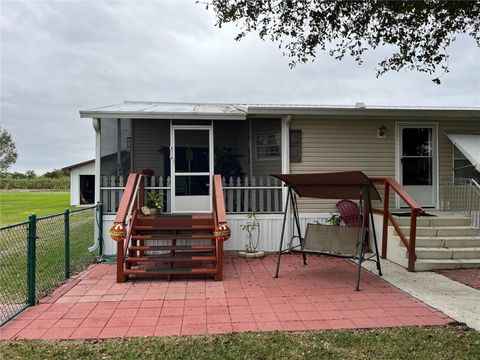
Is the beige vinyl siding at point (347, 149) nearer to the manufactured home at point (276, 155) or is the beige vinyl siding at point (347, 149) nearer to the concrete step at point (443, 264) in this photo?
the manufactured home at point (276, 155)

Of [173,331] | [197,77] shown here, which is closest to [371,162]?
[173,331]

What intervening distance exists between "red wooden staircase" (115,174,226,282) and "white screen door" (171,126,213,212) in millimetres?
795

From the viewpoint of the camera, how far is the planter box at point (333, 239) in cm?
616

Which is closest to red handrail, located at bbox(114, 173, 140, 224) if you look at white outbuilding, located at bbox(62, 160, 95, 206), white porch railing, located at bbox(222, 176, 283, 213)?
white porch railing, located at bbox(222, 176, 283, 213)

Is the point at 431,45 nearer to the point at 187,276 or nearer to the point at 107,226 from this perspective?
the point at 187,276

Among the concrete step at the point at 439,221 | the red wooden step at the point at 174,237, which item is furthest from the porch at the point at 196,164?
the concrete step at the point at 439,221

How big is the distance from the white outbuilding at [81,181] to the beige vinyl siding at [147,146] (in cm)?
1696

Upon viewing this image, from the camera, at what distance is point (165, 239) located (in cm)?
654

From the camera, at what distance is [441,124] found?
862cm

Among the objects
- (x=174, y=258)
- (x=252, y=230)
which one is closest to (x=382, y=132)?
(x=252, y=230)

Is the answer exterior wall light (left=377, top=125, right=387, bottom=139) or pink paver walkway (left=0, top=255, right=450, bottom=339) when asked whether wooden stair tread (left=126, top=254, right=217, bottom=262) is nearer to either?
pink paver walkway (left=0, top=255, right=450, bottom=339)

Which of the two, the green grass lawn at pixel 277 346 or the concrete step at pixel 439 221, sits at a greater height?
the concrete step at pixel 439 221

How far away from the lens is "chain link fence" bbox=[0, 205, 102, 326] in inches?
182

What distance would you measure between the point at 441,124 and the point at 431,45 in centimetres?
290
